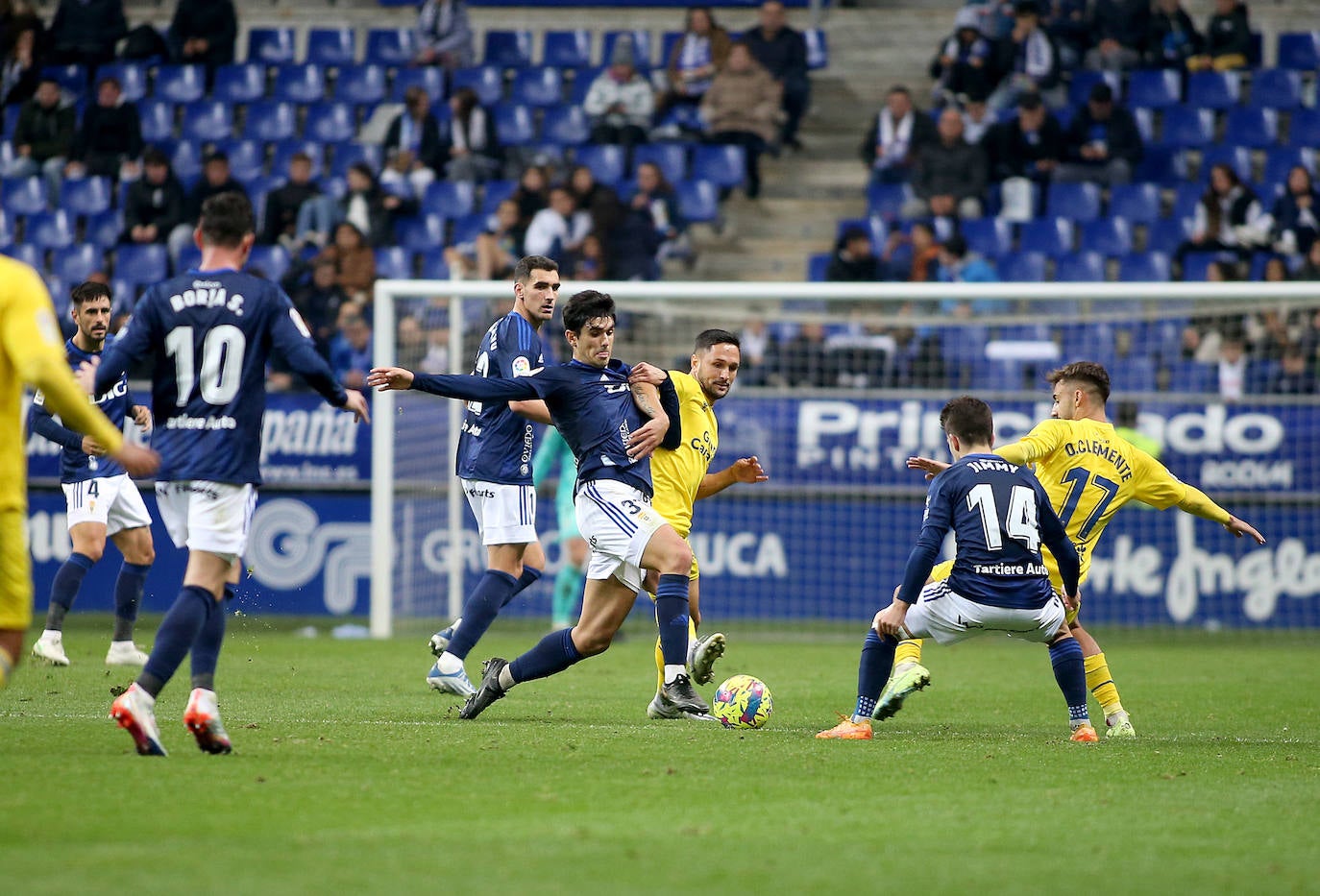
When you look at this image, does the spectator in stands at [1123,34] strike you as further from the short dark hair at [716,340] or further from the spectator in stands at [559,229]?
the short dark hair at [716,340]

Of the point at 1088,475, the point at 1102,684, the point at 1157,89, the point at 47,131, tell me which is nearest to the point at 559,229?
the point at 47,131

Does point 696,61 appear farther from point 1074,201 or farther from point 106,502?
point 106,502

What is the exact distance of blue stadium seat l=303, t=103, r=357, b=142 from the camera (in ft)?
66.3

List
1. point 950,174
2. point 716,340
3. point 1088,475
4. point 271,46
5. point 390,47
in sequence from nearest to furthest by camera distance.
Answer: point 1088,475
point 716,340
point 950,174
point 390,47
point 271,46

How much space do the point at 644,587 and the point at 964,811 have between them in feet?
9.77

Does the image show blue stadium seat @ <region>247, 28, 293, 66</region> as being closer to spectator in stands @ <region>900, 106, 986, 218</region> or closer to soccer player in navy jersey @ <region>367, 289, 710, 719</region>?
spectator in stands @ <region>900, 106, 986, 218</region>

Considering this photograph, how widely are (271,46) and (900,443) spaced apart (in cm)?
1155

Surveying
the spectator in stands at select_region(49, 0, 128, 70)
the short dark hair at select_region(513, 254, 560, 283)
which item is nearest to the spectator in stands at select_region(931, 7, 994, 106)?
the spectator in stands at select_region(49, 0, 128, 70)

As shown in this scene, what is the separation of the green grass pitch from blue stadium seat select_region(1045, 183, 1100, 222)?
31.4ft

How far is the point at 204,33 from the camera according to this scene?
2081cm

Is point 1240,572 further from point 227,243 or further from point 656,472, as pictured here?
point 227,243

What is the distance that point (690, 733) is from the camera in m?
7.10

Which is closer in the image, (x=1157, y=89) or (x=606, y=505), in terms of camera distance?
(x=606, y=505)

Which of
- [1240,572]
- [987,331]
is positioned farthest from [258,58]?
[1240,572]
